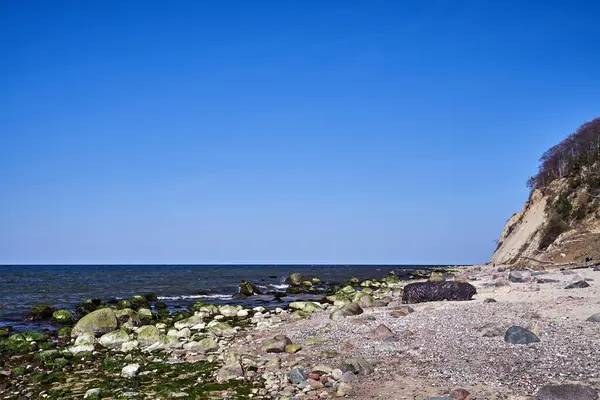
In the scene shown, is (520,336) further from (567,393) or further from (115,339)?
(115,339)

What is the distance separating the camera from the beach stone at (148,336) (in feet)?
44.5

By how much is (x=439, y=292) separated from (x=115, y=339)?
10.8 m

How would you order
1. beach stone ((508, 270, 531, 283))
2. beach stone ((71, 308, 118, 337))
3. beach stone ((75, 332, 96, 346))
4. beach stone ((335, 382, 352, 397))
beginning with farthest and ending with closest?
beach stone ((508, 270, 531, 283)) < beach stone ((71, 308, 118, 337)) < beach stone ((75, 332, 96, 346)) < beach stone ((335, 382, 352, 397))

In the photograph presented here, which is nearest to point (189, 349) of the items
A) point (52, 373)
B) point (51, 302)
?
point (52, 373)

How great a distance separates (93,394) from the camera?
8562 millimetres

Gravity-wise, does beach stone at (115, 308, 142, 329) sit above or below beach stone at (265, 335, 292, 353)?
below

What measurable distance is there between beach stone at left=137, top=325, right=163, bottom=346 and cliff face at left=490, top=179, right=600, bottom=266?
1013 inches

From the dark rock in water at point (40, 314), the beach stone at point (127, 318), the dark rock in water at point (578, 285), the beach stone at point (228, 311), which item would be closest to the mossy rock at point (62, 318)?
the dark rock in water at point (40, 314)

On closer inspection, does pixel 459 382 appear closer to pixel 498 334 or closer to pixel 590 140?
pixel 498 334

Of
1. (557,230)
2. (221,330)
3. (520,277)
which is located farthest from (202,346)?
(557,230)

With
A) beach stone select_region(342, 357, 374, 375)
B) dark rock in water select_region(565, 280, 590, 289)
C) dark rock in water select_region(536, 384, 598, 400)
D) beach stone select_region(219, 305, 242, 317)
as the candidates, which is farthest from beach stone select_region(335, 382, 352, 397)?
beach stone select_region(219, 305, 242, 317)

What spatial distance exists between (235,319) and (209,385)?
33.4 feet

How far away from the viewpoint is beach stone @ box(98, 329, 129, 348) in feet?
44.4

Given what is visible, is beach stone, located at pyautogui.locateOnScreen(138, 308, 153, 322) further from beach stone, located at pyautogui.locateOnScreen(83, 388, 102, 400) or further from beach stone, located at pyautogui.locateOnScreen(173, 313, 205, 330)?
beach stone, located at pyautogui.locateOnScreen(83, 388, 102, 400)
